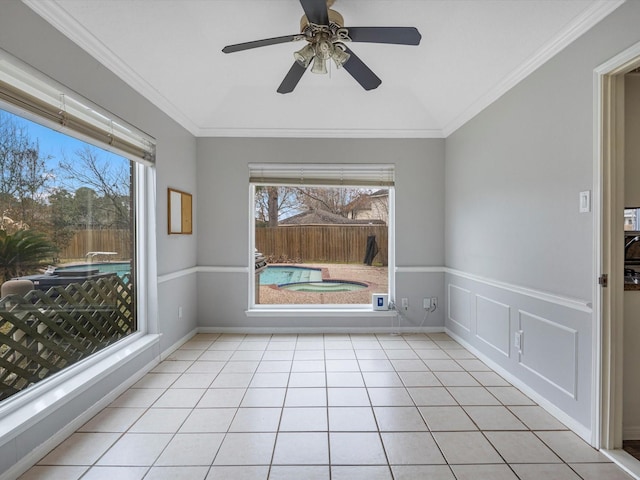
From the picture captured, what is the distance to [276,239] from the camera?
415 cm

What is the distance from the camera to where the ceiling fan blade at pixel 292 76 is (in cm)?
217

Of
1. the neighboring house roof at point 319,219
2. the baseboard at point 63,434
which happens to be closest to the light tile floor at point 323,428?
the baseboard at point 63,434

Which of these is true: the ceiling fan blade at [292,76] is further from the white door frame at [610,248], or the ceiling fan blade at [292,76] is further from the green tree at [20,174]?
the white door frame at [610,248]

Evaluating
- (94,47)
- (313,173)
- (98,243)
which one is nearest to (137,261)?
(98,243)

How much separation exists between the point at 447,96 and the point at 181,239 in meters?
3.13

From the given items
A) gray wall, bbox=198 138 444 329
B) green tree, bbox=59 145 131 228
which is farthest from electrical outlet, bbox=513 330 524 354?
green tree, bbox=59 145 131 228

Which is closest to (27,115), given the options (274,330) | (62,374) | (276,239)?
(62,374)

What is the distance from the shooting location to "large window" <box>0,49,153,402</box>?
1708mm

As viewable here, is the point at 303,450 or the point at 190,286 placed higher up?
the point at 190,286

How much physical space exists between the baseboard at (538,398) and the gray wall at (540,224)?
0.02 meters

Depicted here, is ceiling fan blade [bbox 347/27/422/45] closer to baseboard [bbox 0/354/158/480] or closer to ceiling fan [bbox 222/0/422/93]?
ceiling fan [bbox 222/0/422/93]

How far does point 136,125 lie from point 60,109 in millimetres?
788

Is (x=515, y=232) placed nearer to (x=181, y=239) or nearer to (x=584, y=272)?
(x=584, y=272)

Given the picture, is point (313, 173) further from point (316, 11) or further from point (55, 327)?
point (55, 327)
